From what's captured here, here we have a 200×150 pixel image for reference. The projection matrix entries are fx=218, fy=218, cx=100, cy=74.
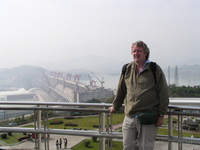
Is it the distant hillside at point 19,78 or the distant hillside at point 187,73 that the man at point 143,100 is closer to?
the distant hillside at point 187,73

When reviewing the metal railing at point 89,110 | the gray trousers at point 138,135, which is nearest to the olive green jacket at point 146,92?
the gray trousers at point 138,135

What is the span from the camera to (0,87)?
43688 millimetres

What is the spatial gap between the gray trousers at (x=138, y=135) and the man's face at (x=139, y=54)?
71 cm

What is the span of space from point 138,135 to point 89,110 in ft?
2.78

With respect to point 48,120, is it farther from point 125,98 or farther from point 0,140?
point 125,98

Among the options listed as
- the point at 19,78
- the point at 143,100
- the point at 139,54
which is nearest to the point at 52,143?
the point at 143,100

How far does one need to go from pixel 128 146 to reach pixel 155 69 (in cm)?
99

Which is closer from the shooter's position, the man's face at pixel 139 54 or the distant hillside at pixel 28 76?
the man's face at pixel 139 54

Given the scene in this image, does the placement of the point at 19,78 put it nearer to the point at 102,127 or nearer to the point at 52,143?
the point at 52,143

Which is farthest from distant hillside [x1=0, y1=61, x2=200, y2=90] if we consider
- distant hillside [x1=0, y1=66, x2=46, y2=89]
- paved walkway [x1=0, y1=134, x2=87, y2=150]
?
paved walkway [x1=0, y1=134, x2=87, y2=150]

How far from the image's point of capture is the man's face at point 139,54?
8.40 ft

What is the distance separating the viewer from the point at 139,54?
256cm

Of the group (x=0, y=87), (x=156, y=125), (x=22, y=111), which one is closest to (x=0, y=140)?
(x=22, y=111)

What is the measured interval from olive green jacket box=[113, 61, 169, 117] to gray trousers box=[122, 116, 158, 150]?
12 centimetres
